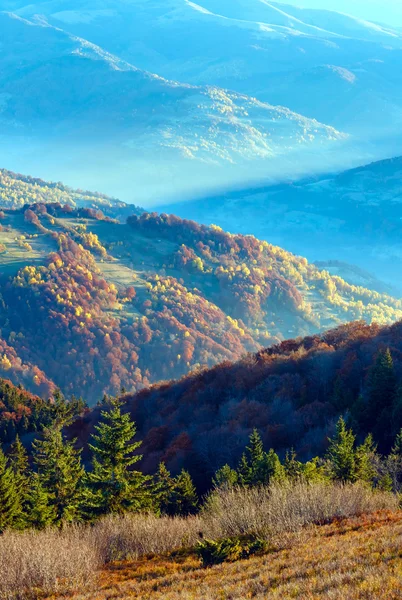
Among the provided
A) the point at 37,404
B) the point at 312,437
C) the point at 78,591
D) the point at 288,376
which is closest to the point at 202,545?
the point at 78,591

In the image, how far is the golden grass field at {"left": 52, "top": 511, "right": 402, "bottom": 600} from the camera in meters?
19.6

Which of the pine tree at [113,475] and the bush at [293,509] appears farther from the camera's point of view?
the pine tree at [113,475]

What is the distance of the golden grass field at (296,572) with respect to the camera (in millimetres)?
19562

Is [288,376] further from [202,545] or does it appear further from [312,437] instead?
[202,545]

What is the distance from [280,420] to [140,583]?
3844 centimetres

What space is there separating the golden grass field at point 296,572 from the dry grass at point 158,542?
0.12m

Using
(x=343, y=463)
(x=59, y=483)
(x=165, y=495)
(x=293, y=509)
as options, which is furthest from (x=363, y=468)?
(x=59, y=483)

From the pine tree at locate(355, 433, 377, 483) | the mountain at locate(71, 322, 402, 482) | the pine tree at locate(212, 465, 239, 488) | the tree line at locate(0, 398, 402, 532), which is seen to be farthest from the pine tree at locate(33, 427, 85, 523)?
the pine tree at locate(355, 433, 377, 483)

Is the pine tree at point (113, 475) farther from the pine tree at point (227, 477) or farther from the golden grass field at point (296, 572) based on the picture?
the golden grass field at point (296, 572)

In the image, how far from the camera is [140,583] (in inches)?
A: 1000

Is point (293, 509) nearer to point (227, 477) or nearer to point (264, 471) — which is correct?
point (264, 471)

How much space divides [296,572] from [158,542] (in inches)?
464

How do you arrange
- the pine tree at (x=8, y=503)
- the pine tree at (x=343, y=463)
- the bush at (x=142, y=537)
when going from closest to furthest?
the bush at (x=142, y=537), the pine tree at (x=343, y=463), the pine tree at (x=8, y=503)

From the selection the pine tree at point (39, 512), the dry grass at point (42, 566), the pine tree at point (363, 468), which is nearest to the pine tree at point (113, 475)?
the pine tree at point (39, 512)
